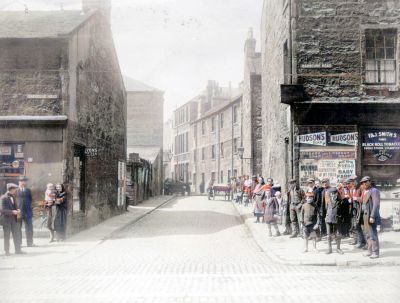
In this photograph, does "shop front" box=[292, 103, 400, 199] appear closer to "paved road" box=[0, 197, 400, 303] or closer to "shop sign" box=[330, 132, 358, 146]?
"shop sign" box=[330, 132, 358, 146]

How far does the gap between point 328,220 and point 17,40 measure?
10.3 metres

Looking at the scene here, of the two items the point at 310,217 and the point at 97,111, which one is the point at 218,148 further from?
the point at 310,217

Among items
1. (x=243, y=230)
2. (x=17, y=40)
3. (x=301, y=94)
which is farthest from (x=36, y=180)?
(x=301, y=94)

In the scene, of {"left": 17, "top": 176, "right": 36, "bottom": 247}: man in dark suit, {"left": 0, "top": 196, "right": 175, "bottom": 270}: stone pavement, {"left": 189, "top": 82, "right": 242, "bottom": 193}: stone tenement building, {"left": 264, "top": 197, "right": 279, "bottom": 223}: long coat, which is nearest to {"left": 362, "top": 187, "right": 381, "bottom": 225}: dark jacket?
{"left": 264, "top": 197, "right": 279, "bottom": 223}: long coat

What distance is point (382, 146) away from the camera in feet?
51.1

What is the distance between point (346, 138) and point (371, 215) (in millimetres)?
4761

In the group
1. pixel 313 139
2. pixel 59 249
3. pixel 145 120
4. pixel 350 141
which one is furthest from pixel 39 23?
pixel 145 120

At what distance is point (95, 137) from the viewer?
19.4 metres

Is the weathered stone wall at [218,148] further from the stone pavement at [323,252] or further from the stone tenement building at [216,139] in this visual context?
the stone pavement at [323,252]

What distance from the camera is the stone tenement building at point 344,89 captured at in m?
15.5

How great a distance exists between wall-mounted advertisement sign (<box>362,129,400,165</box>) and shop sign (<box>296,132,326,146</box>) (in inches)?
48.4

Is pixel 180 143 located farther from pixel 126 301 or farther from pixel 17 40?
pixel 126 301

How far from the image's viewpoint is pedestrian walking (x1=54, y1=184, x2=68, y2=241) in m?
14.4

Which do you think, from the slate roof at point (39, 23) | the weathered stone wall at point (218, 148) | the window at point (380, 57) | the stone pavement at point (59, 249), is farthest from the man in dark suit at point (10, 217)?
the weathered stone wall at point (218, 148)
